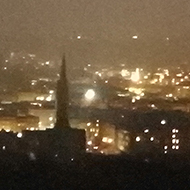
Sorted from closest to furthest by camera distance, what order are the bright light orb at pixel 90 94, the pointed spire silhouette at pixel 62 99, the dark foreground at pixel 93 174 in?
the dark foreground at pixel 93 174, the pointed spire silhouette at pixel 62 99, the bright light orb at pixel 90 94

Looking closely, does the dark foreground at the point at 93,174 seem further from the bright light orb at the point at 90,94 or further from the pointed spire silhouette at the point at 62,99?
the bright light orb at the point at 90,94

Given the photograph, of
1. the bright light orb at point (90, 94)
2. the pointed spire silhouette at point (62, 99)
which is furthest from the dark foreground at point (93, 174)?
the bright light orb at point (90, 94)

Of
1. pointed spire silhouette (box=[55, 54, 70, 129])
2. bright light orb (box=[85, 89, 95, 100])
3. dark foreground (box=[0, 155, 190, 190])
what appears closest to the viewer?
dark foreground (box=[0, 155, 190, 190])

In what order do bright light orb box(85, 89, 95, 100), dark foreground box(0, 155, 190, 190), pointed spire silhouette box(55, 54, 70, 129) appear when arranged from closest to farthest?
dark foreground box(0, 155, 190, 190) → pointed spire silhouette box(55, 54, 70, 129) → bright light orb box(85, 89, 95, 100)

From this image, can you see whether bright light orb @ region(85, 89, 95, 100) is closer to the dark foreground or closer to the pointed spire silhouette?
the pointed spire silhouette

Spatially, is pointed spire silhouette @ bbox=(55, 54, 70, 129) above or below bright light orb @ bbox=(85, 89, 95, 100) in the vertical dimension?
below

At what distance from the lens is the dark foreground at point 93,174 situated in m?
3.04

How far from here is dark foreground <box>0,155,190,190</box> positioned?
9.96ft

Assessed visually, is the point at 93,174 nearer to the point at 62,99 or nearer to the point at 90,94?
the point at 62,99

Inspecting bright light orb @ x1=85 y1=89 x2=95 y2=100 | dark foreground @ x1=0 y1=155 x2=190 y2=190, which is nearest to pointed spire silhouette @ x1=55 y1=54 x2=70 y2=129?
bright light orb @ x1=85 y1=89 x2=95 y2=100

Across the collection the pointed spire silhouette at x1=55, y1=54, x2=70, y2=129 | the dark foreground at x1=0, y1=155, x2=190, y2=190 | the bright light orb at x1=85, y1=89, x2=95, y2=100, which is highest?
the bright light orb at x1=85, y1=89, x2=95, y2=100

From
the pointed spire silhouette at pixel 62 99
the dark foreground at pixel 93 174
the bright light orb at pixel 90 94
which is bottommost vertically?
the dark foreground at pixel 93 174

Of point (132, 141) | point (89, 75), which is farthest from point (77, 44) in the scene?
point (132, 141)

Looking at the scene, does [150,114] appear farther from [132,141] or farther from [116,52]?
[116,52]
